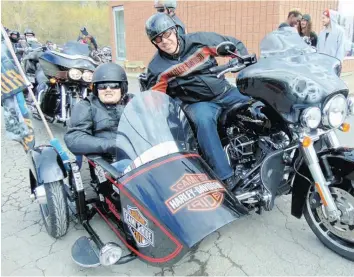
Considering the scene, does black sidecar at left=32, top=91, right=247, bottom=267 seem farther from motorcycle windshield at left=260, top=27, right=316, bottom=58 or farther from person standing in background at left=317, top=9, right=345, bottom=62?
person standing in background at left=317, top=9, right=345, bottom=62

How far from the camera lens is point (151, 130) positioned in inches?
82.2

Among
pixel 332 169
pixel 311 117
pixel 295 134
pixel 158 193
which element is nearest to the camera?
pixel 158 193

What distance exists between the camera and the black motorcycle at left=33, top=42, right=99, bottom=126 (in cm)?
506

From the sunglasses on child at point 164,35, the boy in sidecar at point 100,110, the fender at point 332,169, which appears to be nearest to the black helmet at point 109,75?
the boy in sidecar at point 100,110

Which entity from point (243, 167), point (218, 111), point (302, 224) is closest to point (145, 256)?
point (243, 167)

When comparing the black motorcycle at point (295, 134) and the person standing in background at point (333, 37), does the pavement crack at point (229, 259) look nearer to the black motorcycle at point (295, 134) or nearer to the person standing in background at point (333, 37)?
the black motorcycle at point (295, 134)

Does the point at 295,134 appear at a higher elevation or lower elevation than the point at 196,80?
lower

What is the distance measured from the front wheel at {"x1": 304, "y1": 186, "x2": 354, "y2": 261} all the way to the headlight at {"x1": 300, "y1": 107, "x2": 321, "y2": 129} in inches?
23.4

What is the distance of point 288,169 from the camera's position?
7.87ft

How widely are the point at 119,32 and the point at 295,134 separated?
13.6m

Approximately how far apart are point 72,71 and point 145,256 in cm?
380

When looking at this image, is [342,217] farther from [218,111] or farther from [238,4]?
[238,4]

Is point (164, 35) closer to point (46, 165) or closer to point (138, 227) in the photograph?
point (46, 165)

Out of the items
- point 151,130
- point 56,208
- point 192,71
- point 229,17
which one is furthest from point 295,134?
point 229,17
